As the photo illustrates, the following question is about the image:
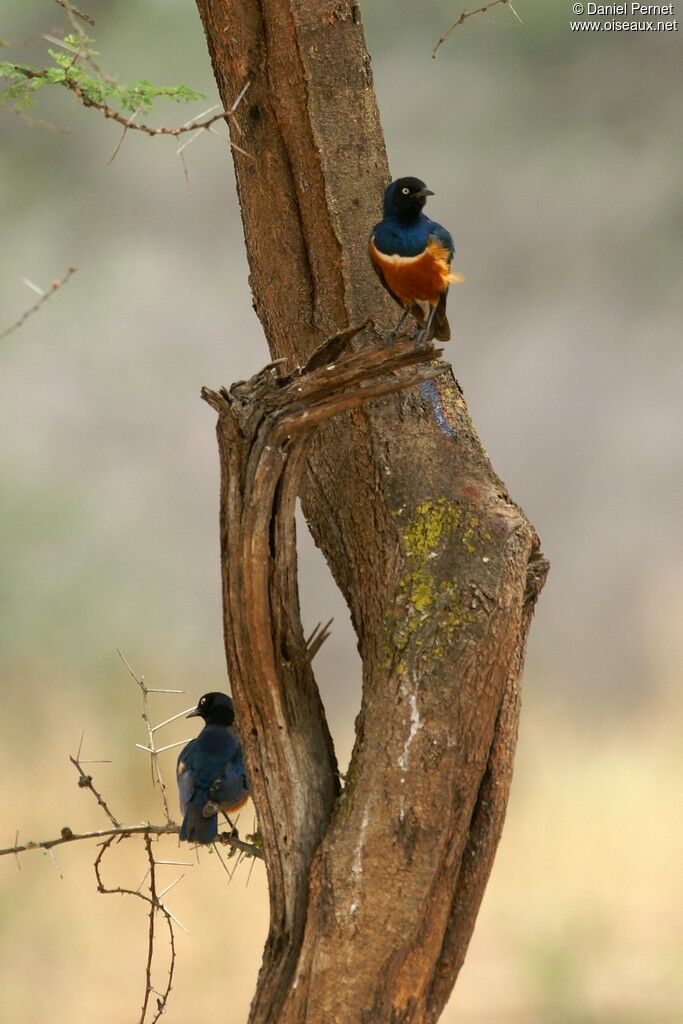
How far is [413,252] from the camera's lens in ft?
7.61

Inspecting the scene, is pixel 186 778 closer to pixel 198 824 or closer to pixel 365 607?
pixel 198 824

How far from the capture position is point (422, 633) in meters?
2.35

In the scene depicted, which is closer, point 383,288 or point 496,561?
point 496,561

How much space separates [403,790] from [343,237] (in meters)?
1.18

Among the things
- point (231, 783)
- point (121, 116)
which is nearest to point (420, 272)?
point (121, 116)

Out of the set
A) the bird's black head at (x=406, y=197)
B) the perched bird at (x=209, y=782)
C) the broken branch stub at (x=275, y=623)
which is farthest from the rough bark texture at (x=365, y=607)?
the perched bird at (x=209, y=782)

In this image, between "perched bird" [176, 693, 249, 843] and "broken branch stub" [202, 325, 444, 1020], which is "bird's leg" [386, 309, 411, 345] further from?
"perched bird" [176, 693, 249, 843]

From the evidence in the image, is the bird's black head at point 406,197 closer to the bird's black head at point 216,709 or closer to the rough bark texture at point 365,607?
the rough bark texture at point 365,607

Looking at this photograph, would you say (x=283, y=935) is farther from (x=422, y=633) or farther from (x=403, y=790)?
(x=422, y=633)

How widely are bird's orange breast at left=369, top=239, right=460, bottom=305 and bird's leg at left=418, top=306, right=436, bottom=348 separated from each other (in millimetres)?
20

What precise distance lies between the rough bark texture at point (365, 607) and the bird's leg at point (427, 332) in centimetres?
25

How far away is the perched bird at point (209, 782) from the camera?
273 cm

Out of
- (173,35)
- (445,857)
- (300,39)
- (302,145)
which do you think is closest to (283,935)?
(445,857)

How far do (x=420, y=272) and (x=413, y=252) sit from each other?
0.13 feet
